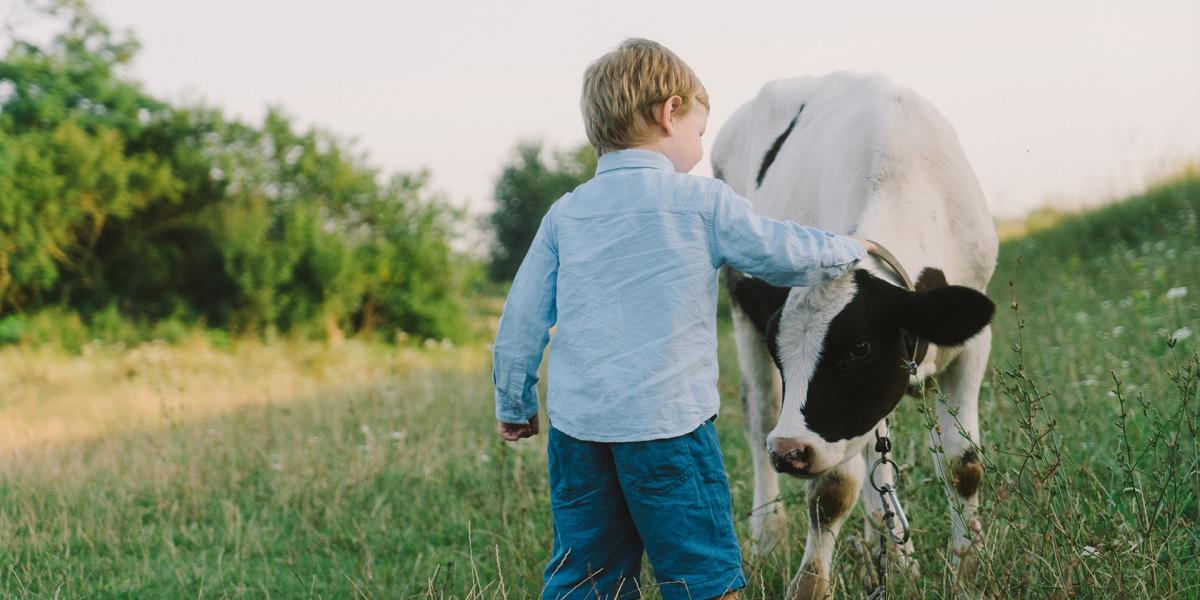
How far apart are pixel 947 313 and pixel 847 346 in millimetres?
319

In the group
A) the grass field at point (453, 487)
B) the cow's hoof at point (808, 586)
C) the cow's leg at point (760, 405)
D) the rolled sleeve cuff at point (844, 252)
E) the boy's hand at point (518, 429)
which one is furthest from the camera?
the cow's leg at point (760, 405)

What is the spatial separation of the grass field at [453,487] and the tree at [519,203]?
22962 mm

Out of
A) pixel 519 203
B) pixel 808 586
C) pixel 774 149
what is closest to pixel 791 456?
pixel 808 586

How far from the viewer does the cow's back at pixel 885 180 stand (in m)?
3.38

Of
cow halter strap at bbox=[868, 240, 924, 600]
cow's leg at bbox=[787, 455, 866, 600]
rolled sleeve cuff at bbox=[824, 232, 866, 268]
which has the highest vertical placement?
rolled sleeve cuff at bbox=[824, 232, 866, 268]

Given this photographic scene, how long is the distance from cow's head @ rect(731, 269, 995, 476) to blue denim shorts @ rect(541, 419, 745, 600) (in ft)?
1.20

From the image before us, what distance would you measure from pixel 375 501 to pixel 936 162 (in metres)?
3.00

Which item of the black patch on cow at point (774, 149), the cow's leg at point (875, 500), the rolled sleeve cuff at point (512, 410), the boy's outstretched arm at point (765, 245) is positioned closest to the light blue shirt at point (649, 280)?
the boy's outstretched arm at point (765, 245)

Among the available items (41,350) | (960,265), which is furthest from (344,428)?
(41,350)

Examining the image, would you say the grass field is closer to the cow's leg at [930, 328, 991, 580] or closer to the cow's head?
the cow's leg at [930, 328, 991, 580]

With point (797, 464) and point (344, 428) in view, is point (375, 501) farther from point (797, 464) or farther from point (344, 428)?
point (797, 464)

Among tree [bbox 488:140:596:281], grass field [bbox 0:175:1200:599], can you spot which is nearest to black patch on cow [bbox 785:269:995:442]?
grass field [bbox 0:175:1200:599]

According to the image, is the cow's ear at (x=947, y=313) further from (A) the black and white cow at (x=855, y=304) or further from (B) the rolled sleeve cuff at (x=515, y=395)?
(B) the rolled sleeve cuff at (x=515, y=395)

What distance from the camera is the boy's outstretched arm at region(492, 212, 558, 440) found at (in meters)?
2.56
